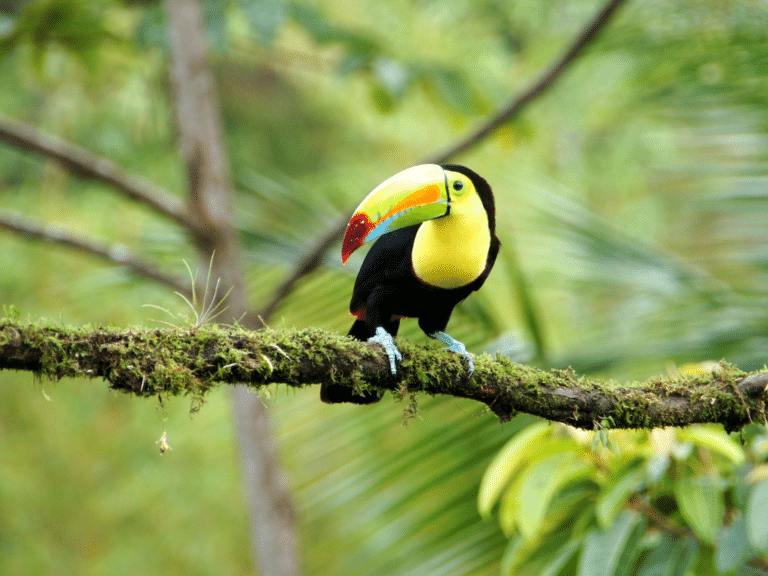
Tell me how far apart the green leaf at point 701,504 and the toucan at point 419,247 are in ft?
1.98

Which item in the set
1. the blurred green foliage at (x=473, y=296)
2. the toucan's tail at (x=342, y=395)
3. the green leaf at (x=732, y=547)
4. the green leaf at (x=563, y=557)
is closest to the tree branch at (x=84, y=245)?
the blurred green foliage at (x=473, y=296)

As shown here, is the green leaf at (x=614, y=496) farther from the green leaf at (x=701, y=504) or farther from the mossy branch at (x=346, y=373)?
the mossy branch at (x=346, y=373)

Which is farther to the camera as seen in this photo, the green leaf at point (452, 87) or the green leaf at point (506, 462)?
the green leaf at point (452, 87)

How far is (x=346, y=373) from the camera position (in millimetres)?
1342

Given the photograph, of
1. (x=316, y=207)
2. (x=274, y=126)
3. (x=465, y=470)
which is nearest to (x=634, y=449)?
(x=465, y=470)

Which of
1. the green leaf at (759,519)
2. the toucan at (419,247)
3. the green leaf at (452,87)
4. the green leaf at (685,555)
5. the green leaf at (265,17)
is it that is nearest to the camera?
the green leaf at (759,519)

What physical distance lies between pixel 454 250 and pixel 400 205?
0.56 feet

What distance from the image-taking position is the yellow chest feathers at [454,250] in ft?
5.20

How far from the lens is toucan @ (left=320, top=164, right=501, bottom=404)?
1475 millimetres

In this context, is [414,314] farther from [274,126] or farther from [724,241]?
[274,126]

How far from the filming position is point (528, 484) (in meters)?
1.65

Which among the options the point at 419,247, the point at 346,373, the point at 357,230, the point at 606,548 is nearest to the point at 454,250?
the point at 419,247

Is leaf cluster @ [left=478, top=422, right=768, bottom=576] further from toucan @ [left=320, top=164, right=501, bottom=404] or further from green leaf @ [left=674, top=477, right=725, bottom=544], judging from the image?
toucan @ [left=320, top=164, right=501, bottom=404]

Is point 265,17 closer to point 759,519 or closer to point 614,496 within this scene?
point 614,496
